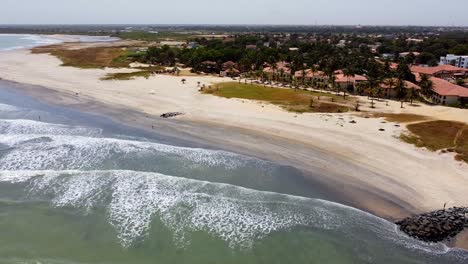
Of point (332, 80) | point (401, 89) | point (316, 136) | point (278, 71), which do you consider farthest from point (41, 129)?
point (278, 71)

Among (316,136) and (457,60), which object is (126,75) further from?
(457,60)

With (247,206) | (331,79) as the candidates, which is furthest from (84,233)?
(331,79)

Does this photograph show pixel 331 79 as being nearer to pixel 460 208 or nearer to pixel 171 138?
pixel 171 138

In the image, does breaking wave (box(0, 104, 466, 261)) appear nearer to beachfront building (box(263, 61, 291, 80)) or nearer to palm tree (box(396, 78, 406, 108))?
palm tree (box(396, 78, 406, 108))

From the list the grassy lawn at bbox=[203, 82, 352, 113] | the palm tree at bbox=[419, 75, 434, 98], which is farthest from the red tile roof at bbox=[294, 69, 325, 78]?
the palm tree at bbox=[419, 75, 434, 98]

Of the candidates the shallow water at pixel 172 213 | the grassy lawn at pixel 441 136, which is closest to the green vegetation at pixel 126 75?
the shallow water at pixel 172 213

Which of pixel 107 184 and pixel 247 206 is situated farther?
pixel 107 184

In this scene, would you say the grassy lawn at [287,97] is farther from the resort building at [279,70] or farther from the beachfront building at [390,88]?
the resort building at [279,70]
